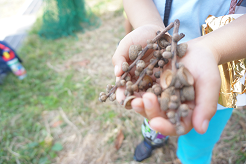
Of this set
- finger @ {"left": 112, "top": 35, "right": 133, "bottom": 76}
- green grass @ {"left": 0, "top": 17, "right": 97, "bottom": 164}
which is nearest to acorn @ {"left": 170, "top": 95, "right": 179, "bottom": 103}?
finger @ {"left": 112, "top": 35, "right": 133, "bottom": 76}

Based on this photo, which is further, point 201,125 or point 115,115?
point 115,115

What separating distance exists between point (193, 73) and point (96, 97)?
1448 millimetres

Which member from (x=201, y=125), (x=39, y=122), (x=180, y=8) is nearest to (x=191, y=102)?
(x=201, y=125)

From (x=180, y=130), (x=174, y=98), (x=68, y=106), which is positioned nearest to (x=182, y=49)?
(x=174, y=98)

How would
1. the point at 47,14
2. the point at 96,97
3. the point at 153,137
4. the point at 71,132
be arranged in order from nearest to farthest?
the point at 153,137, the point at 71,132, the point at 96,97, the point at 47,14

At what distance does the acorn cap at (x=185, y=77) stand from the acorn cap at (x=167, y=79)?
0.10 ft

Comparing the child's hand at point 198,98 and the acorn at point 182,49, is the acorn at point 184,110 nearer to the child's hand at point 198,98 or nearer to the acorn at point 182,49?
the child's hand at point 198,98

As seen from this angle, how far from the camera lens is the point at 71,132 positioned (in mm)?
1810

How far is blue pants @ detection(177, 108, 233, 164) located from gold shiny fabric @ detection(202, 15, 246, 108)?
0.85 ft

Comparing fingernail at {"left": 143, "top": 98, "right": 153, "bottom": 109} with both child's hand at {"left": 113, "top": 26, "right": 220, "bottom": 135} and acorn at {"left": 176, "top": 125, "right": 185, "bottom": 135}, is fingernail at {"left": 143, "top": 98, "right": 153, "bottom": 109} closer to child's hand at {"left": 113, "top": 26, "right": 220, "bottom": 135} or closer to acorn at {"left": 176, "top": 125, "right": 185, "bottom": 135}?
child's hand at {"left": 113, "top": 26, "right": 220, "bottom": 135}

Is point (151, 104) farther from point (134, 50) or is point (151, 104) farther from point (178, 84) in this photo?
point (134, 50)

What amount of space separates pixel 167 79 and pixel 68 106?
1.52m

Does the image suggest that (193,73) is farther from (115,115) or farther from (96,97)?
(96,97)

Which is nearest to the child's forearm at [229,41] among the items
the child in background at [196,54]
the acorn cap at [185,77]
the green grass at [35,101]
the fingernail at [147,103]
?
the child in background at [196,54]
